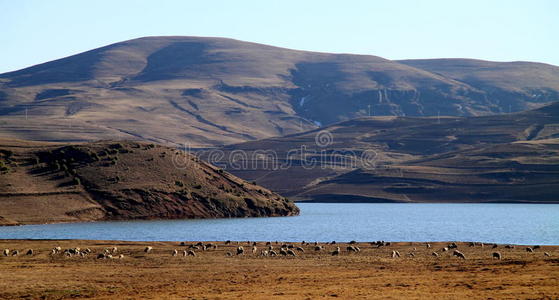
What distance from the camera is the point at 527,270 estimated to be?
4338 centimetres

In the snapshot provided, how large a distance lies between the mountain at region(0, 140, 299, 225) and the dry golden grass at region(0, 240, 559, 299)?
50121mm

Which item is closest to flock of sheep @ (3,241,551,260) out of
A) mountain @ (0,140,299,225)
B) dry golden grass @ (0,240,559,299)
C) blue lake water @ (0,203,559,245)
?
dry golden grass @ (0,240,559,299)

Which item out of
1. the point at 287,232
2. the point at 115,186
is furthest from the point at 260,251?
the point at 115,186

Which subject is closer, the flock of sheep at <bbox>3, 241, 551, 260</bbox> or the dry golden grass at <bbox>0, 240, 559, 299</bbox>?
the dry golden grass at <bbox>0, 240, 559, 299</bbox>

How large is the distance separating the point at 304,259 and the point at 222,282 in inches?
580

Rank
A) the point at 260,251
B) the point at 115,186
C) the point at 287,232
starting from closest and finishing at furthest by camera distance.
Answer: the point at 260,251 → the point at 287,232 → the point at 115,186

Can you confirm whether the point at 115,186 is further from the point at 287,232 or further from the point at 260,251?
the point at 260,251

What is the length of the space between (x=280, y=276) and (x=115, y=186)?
81647 mm

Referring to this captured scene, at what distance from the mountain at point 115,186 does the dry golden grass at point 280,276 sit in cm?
5012

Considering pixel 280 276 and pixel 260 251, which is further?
A: pixel 260 251

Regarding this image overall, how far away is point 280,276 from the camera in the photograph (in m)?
44.4

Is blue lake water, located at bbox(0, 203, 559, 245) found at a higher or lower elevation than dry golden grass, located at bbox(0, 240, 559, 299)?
lower

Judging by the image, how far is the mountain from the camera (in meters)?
110

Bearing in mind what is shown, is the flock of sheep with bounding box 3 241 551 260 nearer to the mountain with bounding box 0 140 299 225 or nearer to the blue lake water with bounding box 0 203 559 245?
the blue lake water with bounding box 0 203 559 245
